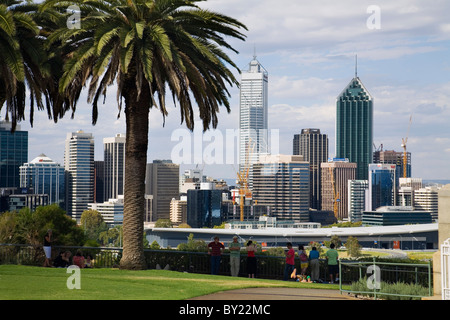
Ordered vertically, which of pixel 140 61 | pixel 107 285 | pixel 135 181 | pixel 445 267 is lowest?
pixel 107 285

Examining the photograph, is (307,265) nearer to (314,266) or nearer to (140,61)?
(314,266)

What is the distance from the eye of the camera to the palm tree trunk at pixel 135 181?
86.2 ft

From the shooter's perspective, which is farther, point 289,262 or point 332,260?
point 289,262

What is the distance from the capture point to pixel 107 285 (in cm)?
1928

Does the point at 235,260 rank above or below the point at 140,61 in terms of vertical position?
below

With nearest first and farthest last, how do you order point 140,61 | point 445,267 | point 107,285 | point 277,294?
point 445,267 → point 277,294 → point 107,285 → point 140,61

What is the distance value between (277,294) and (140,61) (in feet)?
35.7

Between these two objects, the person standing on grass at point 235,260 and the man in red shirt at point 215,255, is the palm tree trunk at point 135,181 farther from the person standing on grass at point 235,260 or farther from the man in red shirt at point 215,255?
the person standing on grass at point 235,260

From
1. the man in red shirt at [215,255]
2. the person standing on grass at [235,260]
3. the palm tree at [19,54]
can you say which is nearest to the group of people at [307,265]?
the person standing on grass at [235,260]

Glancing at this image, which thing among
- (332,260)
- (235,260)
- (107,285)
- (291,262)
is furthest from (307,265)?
(107,285)

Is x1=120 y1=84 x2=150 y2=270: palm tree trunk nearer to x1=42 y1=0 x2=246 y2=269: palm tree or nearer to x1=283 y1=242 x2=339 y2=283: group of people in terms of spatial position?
x1=42 y1=0 x2=246 y2=269: palm tree

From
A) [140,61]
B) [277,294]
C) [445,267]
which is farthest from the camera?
[140,61]
